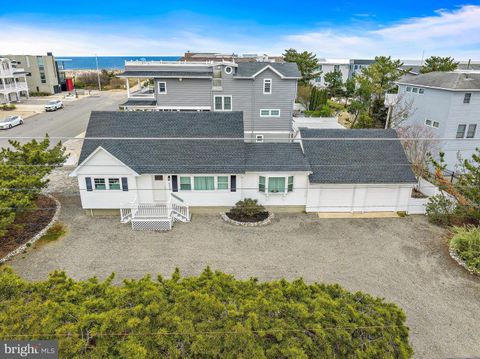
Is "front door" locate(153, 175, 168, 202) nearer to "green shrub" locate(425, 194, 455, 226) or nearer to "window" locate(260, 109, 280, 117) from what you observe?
"window" locate(260, 109, 280, 117)

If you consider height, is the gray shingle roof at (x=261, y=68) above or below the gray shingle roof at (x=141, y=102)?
above

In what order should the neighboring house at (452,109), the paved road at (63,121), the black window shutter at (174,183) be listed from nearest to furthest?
1. the black window shutter at (174,183)
2. the neighboring house at (452,109)
3. the paved road at (63,121)

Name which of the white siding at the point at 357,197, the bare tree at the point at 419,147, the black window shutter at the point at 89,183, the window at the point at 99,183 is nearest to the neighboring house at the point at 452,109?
the bare tree at the point at 419,147

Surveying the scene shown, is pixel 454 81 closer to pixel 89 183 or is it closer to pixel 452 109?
pixel 452 109

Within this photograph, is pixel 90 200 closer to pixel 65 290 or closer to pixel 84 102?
pixel 65 290

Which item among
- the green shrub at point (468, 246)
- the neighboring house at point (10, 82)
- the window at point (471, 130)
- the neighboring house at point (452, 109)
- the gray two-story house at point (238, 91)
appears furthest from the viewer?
the neighboring house at point (10, 82)

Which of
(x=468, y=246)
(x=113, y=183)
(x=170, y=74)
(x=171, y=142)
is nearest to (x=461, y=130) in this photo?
(x=468, y=246)

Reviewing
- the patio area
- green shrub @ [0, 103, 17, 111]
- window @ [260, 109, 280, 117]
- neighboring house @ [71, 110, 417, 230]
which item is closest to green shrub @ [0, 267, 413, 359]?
the patio area

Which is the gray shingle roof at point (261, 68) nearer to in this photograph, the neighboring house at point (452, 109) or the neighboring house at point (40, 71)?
the neighboring house at point (452, 109)
